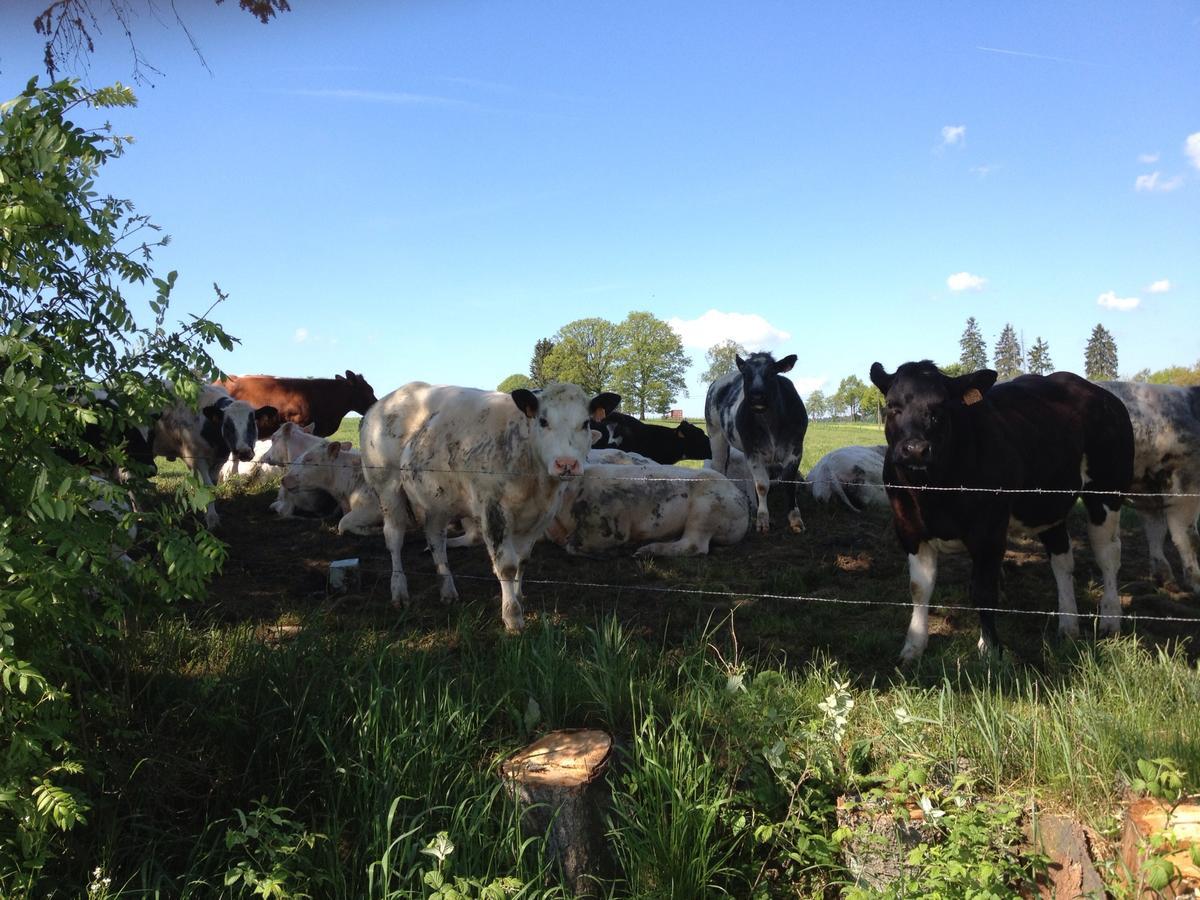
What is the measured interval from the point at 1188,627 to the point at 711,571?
4.06 meters

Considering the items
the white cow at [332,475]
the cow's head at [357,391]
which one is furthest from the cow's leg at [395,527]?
the cow's head at [357,391]

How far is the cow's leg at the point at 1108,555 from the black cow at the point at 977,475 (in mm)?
14

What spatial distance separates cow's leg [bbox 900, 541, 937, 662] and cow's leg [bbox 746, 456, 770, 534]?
421 centimetres

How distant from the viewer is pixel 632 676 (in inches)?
187

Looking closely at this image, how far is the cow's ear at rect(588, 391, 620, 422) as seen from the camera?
755 cm

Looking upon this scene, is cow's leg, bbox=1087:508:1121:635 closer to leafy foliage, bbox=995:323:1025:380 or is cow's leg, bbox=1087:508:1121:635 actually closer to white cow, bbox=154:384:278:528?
white cow, bbox=154:384:278:528

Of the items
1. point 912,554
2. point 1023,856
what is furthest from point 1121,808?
point 912,554

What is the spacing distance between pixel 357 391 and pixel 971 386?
1907cm

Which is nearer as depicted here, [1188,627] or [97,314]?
[97,314]

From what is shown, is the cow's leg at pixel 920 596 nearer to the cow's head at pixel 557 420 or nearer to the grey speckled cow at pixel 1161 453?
the cow's head at pixel 557 420

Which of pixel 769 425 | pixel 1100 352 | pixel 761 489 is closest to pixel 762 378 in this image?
pixel 769 425

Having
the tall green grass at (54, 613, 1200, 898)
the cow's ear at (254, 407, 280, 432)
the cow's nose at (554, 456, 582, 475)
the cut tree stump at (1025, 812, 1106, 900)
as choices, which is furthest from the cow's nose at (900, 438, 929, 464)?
the cow's ear at (254, 407, 280, 432)

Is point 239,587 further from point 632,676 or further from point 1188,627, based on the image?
point 1188,627

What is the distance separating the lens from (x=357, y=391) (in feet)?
76.1
